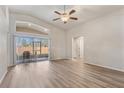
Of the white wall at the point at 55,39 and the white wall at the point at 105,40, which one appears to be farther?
the white wall at the point at 55,39

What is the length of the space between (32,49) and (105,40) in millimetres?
5990

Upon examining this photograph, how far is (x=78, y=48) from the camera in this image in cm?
1162

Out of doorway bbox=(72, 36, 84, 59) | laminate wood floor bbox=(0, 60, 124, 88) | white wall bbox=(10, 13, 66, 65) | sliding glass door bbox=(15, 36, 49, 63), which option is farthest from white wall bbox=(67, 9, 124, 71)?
sliding glass door bbox=(15, 36, 49, 63)

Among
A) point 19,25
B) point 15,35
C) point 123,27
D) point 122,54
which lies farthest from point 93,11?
point 19,25

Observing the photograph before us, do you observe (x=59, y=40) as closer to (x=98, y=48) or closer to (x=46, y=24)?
(x=46, y=24)

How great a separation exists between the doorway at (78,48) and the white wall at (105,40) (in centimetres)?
184

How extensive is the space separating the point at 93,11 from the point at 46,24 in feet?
14.1

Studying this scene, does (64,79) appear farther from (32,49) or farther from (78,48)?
(78,48)

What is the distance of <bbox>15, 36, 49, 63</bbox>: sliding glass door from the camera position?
9.16 m

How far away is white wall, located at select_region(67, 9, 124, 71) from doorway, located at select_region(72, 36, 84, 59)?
1844mm

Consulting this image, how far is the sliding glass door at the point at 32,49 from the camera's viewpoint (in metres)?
9.16

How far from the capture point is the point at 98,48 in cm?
704

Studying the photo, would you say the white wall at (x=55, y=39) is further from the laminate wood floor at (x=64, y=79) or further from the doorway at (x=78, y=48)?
the laminate wood floor at (x=64, y=79)

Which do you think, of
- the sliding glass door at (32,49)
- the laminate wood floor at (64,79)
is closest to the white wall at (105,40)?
the laminate wood floor at (64,79)
